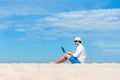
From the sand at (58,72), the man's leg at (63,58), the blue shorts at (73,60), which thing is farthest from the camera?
the man's leg at (63,58)

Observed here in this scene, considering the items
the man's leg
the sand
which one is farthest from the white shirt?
the sand

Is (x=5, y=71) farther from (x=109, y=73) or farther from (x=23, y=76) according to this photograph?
(x=109, y=73)

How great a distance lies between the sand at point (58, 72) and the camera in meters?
8.13

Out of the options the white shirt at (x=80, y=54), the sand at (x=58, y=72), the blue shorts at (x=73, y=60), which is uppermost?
the white shirt at (x=80, y=54)

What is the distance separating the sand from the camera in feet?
26.7

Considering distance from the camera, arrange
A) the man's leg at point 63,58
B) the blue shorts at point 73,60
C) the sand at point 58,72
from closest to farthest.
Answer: the sand at point 58,72 < the blue shorts at point 73,60 < the man's leg at point 63,58

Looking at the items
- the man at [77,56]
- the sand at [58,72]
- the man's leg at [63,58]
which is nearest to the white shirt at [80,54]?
the man at [77,56]

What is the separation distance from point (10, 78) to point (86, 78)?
202 centimetres

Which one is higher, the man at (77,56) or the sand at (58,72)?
the man at (77,56)

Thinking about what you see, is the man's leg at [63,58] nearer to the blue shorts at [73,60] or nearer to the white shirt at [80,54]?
the blue shorts at [73,60]

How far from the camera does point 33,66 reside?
29.6 ft

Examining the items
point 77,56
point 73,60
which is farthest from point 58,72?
point 77,56

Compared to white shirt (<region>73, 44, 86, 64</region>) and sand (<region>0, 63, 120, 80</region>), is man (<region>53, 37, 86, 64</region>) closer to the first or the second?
white shirt (<region>73, 44, 86, 64</region>)

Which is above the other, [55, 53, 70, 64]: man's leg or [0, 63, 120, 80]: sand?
[55, 53, 70, 64]: man's leg
